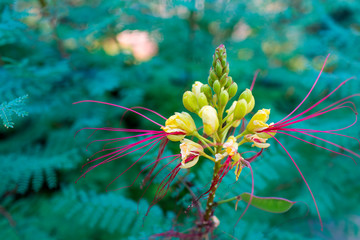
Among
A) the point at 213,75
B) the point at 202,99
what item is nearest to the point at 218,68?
the point at 213,75

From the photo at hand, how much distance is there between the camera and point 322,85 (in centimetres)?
234

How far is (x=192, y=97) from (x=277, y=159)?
1.00 meters

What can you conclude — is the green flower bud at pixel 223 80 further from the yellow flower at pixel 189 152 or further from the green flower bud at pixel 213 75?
the yellow flower at pixel 189 152

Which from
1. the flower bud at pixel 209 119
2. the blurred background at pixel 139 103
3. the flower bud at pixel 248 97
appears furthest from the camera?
the blurred background at pixel 139 103

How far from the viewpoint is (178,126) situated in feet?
3.34

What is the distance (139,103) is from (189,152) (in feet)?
6.06

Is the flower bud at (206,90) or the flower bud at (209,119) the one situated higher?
the flower bud at (206,90)

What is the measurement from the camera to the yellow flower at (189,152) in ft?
3.15

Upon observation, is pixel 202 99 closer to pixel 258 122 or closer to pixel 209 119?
pixel 209 119

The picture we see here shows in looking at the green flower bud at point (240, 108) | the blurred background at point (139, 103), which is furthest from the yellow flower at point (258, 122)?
the blurred background at point (139, 103)

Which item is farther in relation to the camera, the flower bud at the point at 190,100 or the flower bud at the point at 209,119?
the flower bud at the point at 190,100

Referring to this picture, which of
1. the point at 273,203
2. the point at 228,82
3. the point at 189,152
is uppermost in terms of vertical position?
the point at 228,82

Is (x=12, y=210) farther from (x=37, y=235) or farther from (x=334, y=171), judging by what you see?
(x=334, y=171)

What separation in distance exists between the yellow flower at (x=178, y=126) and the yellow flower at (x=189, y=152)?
4 centimetres
